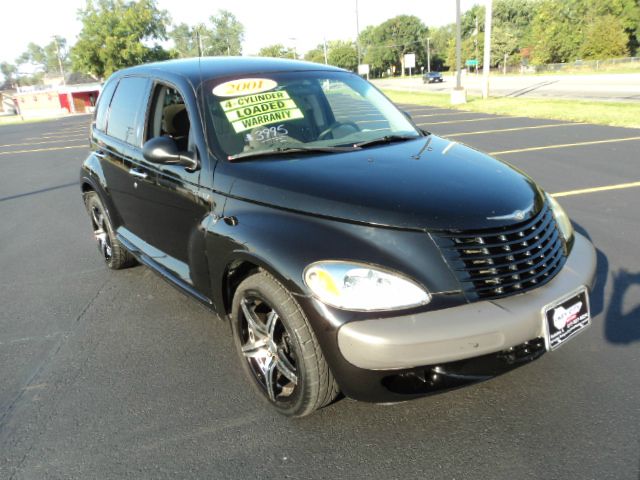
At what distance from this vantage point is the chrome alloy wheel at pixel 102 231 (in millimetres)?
5105

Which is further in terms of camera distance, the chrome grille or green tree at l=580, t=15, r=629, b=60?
green tree at l=580, t=15, r=629, b=60

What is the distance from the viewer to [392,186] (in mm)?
2654

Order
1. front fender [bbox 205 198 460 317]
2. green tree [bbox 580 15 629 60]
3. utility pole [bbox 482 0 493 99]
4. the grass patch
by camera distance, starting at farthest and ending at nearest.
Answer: green tree [bbox 580 15 629 60] < utility pole [bbox 482 0 493 99] < the grass patch < front fender [bbox 205 198 460 317]

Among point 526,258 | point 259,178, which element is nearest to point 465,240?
point 526,258

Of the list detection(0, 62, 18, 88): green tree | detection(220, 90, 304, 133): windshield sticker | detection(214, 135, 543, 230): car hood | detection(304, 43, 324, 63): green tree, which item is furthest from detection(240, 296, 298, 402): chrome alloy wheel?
detection(0, 62, 18, 88): green tree

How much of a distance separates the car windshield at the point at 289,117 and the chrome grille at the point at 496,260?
1.11 m

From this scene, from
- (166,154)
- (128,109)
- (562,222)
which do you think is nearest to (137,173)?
(128,109)

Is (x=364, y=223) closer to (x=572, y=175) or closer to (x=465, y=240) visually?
(x=465, y=240)

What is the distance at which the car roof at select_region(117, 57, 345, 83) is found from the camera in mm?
3553

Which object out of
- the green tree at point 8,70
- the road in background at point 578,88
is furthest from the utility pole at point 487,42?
the green tree at point 8,70

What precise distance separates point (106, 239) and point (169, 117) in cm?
192

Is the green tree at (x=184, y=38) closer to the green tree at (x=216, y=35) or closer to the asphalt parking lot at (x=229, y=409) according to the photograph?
the green tree at (x=216, y=35)

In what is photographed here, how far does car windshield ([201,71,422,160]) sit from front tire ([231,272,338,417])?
878mm

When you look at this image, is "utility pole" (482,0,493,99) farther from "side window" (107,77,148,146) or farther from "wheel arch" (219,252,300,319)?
"wheel arch" (219,252,300,319)
